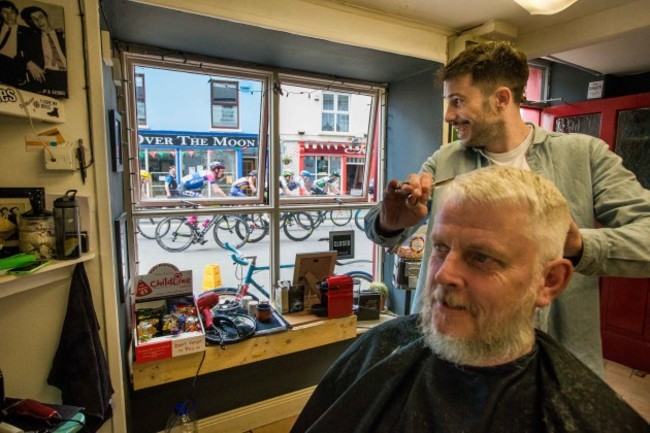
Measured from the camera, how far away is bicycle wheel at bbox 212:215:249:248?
9.80ft

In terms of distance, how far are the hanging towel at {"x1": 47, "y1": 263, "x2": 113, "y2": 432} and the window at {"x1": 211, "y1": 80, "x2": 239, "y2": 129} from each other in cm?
147

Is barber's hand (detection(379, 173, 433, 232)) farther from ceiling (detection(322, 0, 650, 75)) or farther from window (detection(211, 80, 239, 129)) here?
window (detection(211, 80, 239, 129))

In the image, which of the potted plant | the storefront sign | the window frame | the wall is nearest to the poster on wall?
the wall

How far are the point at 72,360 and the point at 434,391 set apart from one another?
1.36 metres

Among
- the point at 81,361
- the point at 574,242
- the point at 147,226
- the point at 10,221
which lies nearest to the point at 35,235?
the point at 10,221

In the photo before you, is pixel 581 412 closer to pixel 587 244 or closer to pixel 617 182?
pixel 587 244

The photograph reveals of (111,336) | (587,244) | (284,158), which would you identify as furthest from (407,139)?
(111,336)

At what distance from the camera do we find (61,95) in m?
1.42

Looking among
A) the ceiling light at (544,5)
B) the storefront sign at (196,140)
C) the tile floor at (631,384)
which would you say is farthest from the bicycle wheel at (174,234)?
the tile floor at (631,384)

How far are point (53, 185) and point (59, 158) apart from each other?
0.11 metres

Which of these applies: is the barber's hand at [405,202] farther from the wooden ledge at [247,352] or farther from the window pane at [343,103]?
Answer: the window pane at [343,103]

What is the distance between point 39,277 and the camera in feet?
4.40

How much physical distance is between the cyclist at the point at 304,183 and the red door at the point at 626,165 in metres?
2.30

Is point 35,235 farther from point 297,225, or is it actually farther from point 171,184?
point 297,225
